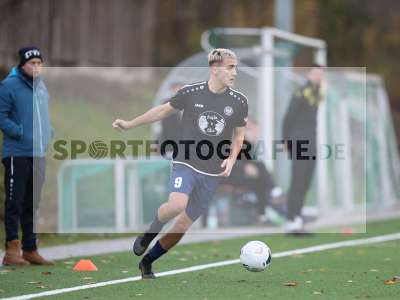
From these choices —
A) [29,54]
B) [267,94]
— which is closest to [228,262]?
[29,54]

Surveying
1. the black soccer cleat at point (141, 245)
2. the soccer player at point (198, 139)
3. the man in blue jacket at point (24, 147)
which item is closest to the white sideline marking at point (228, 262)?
the black soccer cleat at point (141, 245)

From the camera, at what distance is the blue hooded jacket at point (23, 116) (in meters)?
11.3

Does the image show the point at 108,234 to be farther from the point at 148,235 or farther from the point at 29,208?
the point at 148,235

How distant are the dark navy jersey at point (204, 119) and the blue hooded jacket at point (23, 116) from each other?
1823 millimetres

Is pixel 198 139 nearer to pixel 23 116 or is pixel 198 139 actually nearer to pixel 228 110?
pixel 228 110

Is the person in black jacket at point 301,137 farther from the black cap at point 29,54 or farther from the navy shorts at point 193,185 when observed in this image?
the navy shorts at point 193,185

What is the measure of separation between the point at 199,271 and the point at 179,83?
7715mm

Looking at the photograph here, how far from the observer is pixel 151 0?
98.2ft

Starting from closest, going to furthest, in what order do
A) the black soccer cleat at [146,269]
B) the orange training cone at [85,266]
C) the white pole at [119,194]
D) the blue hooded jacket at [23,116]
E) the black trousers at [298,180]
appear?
the black soccer cleat at [146,269], the orange training cone at [85,266], the blue hooded jacket at [23,116], the black trousers at [298,180], the white pole at [119,194]

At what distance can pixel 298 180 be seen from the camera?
15.8 metres

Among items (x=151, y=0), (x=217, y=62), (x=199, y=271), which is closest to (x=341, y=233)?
(x=199, y=271)

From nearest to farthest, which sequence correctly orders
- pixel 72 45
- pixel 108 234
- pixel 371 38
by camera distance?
pixel 108 234, pixel 72 45, pixel 371 38

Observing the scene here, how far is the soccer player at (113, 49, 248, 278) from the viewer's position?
32.9ft

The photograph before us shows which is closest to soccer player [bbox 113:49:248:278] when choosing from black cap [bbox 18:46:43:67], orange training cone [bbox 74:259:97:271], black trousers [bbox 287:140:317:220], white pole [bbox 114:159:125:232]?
orange training cone [bbox 74:259:97:271]
